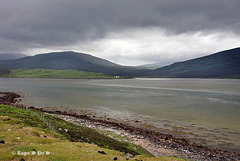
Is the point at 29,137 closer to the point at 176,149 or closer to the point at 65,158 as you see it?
the point at 65,158

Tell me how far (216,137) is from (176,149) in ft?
42.0

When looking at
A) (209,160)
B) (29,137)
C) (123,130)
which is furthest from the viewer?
(123,130)

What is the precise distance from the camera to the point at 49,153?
575 inches

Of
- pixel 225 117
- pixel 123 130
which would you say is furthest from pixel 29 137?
pixel 225 117

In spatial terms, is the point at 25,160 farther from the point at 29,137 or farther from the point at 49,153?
the point at 29,137

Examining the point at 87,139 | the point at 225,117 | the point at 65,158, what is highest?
the point at 65,158

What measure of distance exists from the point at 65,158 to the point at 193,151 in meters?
20.9

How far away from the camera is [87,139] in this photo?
2408 centimetres

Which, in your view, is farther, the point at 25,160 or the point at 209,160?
the point at 209,160

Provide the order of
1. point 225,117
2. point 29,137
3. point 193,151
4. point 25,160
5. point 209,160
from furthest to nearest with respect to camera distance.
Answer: point 225,117 < point 193,151 < point 209,160 < point 29,137 < point 25,160

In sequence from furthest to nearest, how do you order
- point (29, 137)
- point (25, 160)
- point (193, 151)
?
point (193, 151)
point (29, 137)
point (25, 160)

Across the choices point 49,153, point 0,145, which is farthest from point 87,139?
point 0,145

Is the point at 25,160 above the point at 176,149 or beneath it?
above

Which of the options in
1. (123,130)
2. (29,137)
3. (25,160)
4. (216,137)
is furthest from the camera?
(123,130)
